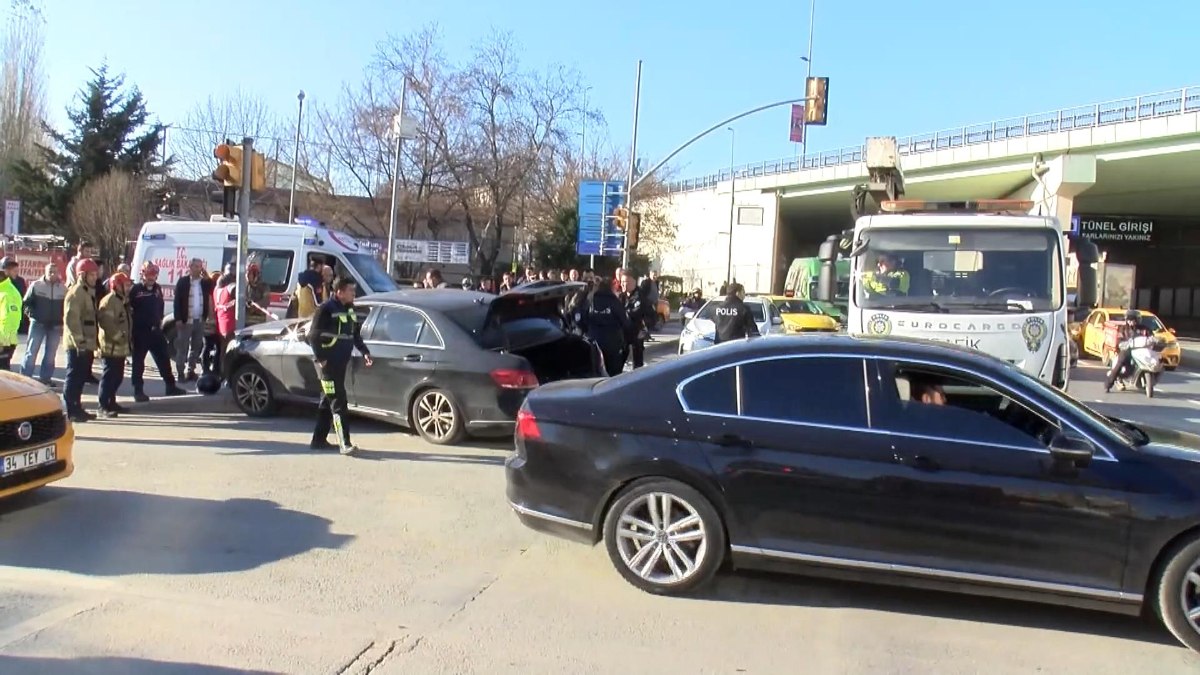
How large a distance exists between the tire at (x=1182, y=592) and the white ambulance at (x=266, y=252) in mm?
12783

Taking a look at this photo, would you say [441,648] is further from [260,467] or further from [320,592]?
[260,467]

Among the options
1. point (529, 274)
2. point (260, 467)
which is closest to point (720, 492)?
point (260, 467)

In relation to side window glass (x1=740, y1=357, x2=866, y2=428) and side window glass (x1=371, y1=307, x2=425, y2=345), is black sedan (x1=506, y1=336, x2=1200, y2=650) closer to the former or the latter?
side window glass (x1=740, y1=357, x2=866, y2=428)

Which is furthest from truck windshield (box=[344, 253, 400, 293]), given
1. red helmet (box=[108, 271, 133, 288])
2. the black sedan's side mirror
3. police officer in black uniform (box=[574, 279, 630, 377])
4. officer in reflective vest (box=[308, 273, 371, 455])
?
the black sedan's side mirror

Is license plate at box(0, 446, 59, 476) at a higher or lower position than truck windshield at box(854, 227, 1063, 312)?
lower

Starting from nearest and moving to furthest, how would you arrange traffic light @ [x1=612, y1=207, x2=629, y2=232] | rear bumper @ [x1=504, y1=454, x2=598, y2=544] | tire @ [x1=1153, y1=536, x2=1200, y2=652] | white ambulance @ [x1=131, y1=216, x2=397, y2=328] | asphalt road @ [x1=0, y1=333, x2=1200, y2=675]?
asphalt road @ [x1=0, y1=333, x2=1200, y2=675] → tire @ [x1=1153, y1=536, x2=1200, y2=652] → rear bumper @ [x1=504, y1=454, x2=598, y2=544] → white ambulance @ [x1=131, y1=216, x2=397, y2=328] → traffic light @ [x1=612, y1=207, x2=629, y2=232]

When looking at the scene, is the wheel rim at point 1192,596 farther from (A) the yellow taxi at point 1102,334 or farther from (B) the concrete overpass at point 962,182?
(B) the concrete overpass at point 962,182

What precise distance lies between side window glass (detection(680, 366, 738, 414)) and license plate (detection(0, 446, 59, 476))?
4332 millimetres

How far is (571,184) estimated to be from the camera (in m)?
47.8

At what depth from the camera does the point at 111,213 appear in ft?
131

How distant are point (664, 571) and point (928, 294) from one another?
6063mm

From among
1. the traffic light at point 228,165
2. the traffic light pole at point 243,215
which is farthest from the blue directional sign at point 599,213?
the traffic light at point 228,165

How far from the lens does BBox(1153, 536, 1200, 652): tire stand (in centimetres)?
446

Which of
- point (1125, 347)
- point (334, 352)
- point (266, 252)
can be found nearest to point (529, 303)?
point (334, 352)
